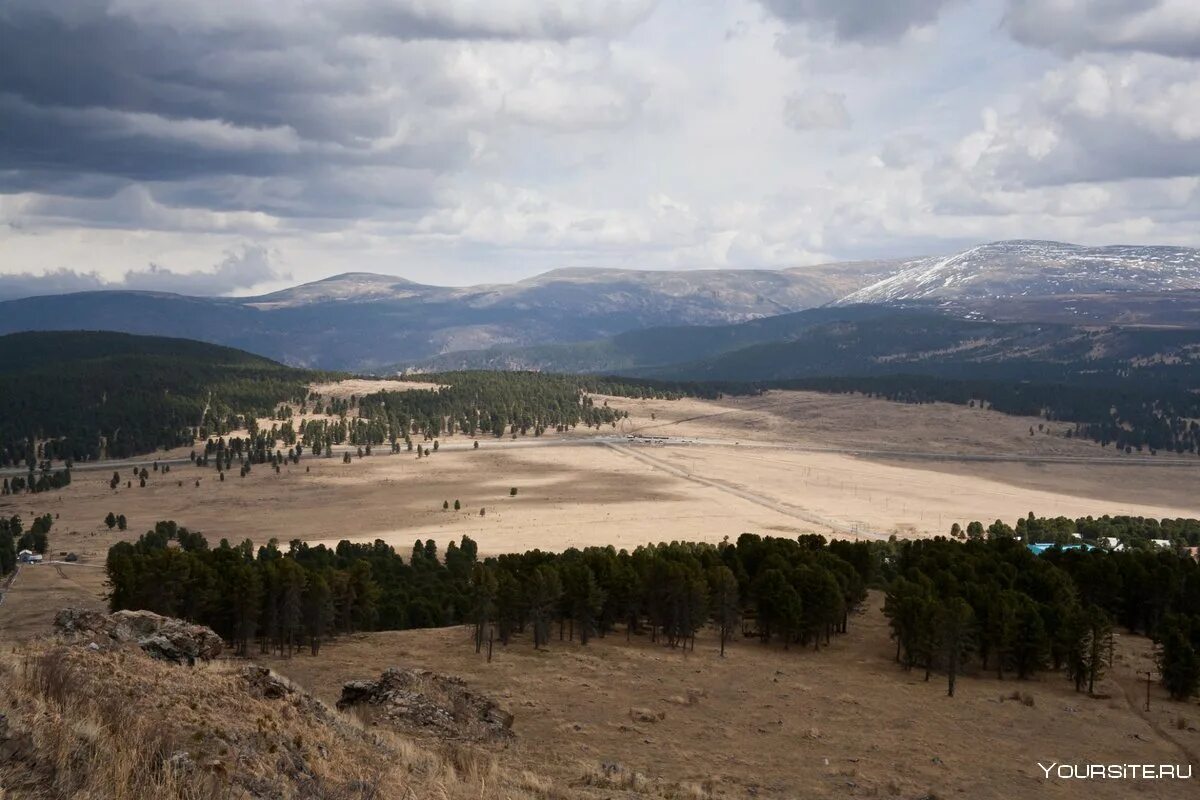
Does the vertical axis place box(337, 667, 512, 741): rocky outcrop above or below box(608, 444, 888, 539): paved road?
above

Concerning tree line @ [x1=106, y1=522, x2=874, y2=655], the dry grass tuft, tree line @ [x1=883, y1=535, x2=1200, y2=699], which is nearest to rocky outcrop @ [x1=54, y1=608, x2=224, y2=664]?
the dry grass tuft

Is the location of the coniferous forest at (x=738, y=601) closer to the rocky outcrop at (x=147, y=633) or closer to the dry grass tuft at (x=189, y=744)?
the rocky outcrop at (x=147, y=633)

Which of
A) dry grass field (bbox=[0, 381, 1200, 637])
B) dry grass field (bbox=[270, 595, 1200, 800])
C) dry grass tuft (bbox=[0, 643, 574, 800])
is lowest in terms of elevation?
dry grass field (bbox=[0, 381, 1200, 637])

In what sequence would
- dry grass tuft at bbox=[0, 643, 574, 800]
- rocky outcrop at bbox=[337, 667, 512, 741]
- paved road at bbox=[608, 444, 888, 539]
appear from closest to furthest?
1. dry grass tuft at bbox=[0, 643, 574, 800]
2. rocky outcrop at bbox=[337, 667, 512, 741]
3. paved road at bbox=[608, 444, 888, 539]

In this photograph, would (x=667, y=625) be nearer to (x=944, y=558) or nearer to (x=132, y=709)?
(x=944, y=558)

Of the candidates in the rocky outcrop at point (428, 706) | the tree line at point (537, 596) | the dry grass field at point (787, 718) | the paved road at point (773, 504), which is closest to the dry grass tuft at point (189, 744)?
the rocky outcrop at point (428, 706)

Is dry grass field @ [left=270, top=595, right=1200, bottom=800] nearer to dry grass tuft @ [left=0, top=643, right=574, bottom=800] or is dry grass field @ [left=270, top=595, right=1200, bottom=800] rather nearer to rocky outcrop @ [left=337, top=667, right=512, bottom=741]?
rocky outcrop @ [left=337, top=667, right=512, bottom=741]
